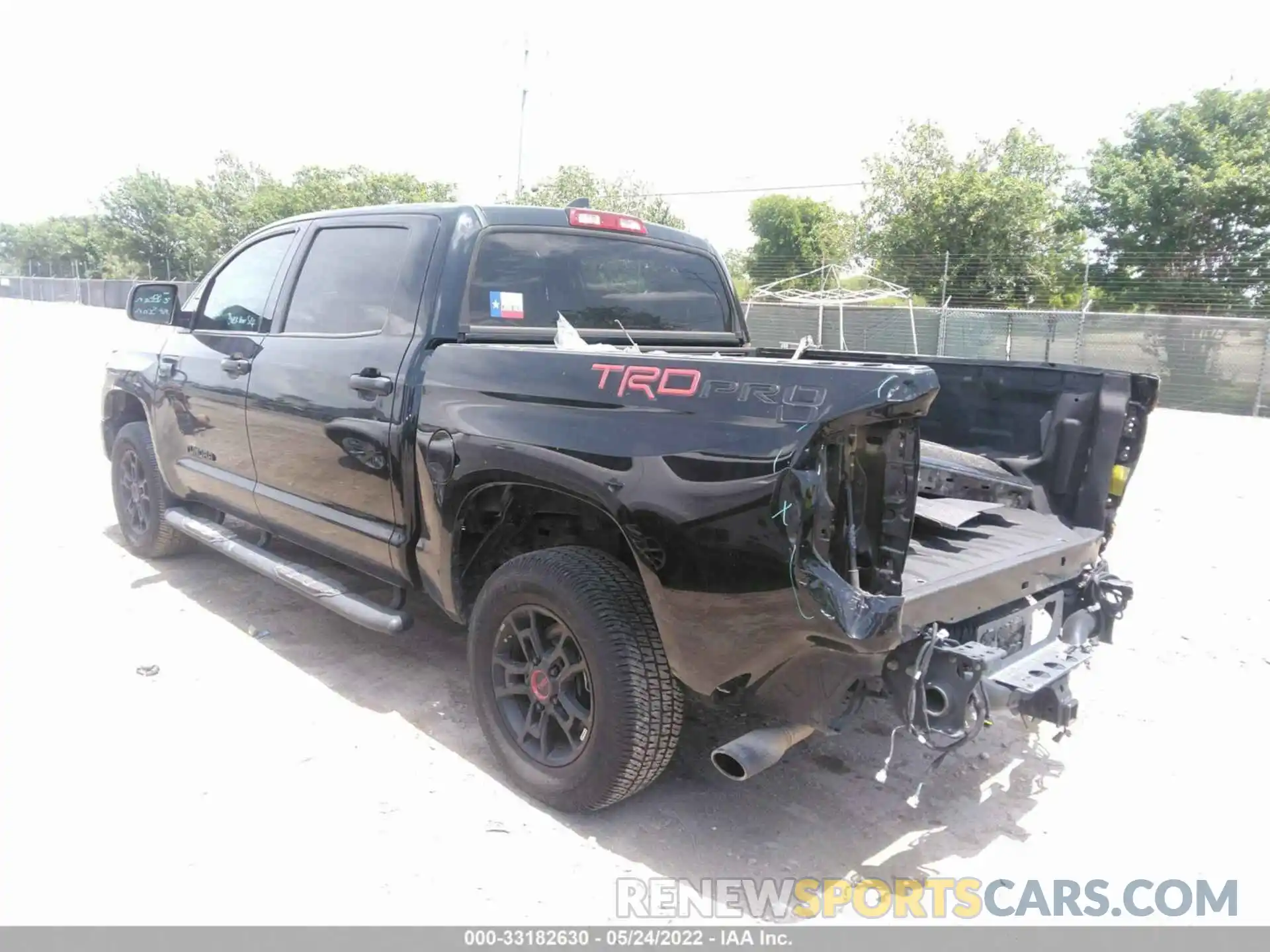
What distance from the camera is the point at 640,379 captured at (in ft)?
9.17

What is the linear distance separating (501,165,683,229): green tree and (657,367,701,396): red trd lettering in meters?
28.8

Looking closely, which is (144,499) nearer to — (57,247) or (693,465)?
(693,465)

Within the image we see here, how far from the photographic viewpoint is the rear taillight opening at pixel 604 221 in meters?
4.11

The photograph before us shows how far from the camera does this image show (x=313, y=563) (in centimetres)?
537

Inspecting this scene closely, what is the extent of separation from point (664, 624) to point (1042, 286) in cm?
2401

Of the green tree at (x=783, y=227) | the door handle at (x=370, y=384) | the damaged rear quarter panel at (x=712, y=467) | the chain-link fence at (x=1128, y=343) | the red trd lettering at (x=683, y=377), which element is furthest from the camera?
the green tree at (x=783, y=227)

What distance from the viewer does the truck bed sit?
275 cm

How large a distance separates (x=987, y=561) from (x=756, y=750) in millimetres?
1033

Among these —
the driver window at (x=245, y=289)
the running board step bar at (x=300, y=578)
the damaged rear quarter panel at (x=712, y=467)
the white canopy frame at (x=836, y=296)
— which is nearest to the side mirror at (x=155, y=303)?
the driver window at (x=245, y=289)

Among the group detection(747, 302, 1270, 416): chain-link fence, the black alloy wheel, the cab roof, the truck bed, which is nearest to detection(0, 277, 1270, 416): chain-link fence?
detection(747, 302, 1270, 416): chain-link fence

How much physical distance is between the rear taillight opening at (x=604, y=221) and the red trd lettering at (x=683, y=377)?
63.6 inches

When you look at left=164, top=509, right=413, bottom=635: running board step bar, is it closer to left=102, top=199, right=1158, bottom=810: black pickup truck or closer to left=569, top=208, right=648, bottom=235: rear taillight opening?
left=102, top=199, right=1158, bottom=810: black pickup truck

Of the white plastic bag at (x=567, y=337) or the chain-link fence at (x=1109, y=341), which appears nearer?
the white plastic bag at (x=567, y=337)

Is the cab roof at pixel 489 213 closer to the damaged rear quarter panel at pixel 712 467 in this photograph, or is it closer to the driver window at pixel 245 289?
the driver window at pixel 245 289
